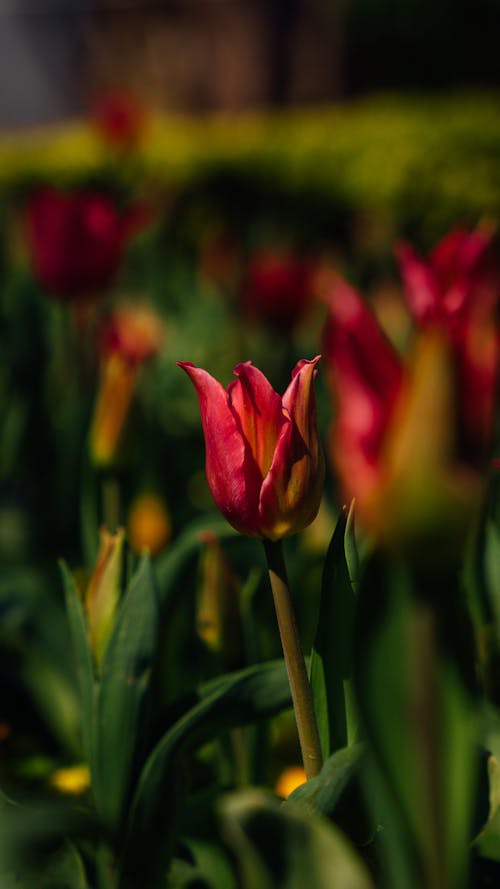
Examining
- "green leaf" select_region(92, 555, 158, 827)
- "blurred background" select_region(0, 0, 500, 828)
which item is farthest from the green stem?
"green leaf" select_region(92, 555, 158, 827)

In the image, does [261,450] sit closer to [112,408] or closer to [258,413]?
[258,413]

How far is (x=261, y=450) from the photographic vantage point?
647 mm

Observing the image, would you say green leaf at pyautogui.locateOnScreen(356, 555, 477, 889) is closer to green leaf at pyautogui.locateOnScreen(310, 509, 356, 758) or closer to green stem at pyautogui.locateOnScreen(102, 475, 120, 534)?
green leaf at pyautogui.locateOnScreen(310, 509, 356, 758)

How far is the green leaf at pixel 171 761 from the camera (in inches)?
29.7

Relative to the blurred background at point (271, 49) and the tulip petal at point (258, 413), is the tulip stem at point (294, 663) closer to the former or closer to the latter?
the tulip petal at point (258, 413)

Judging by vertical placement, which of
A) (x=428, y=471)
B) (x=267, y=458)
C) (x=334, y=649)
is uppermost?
(x=428, y=471)

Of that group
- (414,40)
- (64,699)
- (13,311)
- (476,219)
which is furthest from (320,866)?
(414,40)

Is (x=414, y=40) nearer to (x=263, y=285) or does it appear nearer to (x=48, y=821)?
(x=263, y=285)

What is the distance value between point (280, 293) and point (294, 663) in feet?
5.88

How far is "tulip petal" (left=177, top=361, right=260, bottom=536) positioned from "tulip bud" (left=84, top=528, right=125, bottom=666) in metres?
0.24

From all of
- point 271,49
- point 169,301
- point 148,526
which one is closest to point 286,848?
point 148,526

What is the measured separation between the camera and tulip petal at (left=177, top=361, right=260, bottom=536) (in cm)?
63

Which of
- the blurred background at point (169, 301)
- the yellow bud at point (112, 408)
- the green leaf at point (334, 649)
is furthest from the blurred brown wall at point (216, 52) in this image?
the green leaf at point (334, 649)

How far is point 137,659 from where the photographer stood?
0.80 meters
